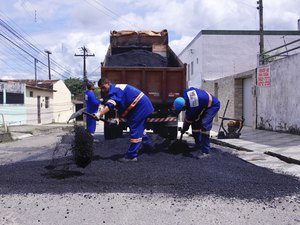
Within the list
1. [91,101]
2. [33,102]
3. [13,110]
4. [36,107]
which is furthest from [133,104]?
[36,107]

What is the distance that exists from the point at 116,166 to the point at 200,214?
104 inches

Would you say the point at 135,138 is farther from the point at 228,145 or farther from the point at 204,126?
the point at 228,145

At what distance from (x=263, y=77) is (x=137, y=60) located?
6900mm

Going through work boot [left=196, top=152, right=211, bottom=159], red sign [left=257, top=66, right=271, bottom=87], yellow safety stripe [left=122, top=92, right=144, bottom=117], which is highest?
red sign [left=257, top=66, right=271, bottom=87]

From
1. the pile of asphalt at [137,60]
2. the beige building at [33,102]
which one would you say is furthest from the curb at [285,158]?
the beige building at [33,102]

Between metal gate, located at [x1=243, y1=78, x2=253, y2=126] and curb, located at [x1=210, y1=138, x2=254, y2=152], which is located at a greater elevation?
metal gate, located at [x1=243, y1=78, x2=253, y2=126]

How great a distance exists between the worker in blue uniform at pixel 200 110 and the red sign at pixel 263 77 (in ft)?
30.2

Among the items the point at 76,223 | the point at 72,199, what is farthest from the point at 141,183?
the point at 76,223

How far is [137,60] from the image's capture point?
43.1 ft

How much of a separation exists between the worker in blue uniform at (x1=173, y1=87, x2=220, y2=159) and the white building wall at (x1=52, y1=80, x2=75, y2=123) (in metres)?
37.7

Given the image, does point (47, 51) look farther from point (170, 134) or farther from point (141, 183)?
point (141, 183)

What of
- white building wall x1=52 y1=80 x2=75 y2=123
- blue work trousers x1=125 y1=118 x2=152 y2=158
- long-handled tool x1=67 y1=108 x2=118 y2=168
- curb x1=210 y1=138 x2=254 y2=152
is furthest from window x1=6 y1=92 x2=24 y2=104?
long-handled tool x1=67 y1=108 x2=118 y2=168

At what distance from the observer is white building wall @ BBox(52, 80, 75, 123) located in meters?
46.0

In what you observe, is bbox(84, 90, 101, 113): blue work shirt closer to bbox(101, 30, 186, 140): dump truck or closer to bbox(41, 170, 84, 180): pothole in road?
bbox(101, 30, 186, 140): dump truck
